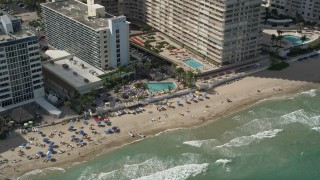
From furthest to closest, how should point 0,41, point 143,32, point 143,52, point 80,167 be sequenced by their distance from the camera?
point 143,32 < point 143,52 < point 0,41 < point 80,167

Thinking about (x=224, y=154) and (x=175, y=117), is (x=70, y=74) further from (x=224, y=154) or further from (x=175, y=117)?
(x=224, y=154)

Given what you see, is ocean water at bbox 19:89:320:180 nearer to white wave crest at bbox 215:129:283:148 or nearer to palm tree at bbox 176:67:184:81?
white wave crest at bbox 215:129:283:148

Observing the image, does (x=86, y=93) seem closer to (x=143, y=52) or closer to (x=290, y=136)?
(x=143, y=52)

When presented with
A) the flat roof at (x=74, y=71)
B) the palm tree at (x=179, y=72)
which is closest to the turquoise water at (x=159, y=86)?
the palm tree at (x=179, y=72)

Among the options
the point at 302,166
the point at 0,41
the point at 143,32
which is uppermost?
the point at 0,41

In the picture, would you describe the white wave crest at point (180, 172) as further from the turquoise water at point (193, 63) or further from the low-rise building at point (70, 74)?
the turquoise water at point (193, 63)

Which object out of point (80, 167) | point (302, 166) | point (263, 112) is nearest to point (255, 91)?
point (263, 112)
